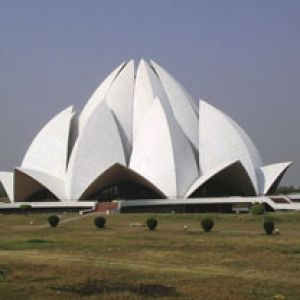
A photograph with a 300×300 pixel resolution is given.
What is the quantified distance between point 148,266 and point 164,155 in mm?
30428

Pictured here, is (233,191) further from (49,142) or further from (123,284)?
(123,284)

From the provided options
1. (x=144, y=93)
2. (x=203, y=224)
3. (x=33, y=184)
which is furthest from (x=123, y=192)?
(x=203, y=224)

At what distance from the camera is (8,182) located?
4691 cm

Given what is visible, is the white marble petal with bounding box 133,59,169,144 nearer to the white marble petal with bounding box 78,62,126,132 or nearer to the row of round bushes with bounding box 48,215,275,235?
the white marble petal with bounding box 78,62,126,132

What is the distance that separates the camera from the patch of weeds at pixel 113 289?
374 inches

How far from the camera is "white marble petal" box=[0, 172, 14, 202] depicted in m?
46.4

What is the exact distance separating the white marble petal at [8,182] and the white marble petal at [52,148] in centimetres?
138

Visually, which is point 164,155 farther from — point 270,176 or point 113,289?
point 113,289

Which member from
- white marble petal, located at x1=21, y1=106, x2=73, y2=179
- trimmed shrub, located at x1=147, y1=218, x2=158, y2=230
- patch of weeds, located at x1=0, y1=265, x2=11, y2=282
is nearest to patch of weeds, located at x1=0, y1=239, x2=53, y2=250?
patch of weeds, located at x1=0, y1=265, x2=11, y2=282

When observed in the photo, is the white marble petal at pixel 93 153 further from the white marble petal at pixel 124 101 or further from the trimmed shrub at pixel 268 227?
the trimmed shrub at pixel 268 227

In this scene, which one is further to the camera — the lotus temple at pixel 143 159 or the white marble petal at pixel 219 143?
the white marble petal at pixel 219 143

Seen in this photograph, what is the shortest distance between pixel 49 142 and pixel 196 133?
38.2 ft

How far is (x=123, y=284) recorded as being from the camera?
10.4 m

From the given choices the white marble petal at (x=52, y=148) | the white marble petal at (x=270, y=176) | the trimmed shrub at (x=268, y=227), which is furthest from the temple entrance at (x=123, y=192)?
the trimmed shrub at (x=268, y=227)
